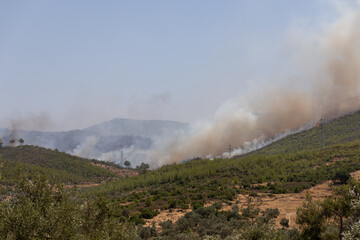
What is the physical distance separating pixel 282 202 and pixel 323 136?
7672 centimetres

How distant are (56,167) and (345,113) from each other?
438 ft

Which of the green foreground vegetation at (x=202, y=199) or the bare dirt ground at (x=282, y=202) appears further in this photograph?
the bare dirt ground at (x=282, y=202)

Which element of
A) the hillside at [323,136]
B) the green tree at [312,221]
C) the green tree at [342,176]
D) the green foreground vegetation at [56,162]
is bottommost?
the green tree at [312,221]

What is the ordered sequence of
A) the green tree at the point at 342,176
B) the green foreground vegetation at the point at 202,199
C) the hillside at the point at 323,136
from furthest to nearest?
the hillside at the point at 323,136 → the green tree at the point at 342,176 → the green foreground vegetation at the point at 202,199

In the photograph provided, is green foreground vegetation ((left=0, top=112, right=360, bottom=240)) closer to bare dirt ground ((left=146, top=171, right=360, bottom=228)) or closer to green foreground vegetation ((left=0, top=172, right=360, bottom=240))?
green foreground vegetation ((left=0, top=172, right=360, bottom=240))

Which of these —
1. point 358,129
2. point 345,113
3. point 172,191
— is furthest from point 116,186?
point 345,113

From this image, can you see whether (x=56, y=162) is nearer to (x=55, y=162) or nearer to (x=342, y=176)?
(x=55, y=162)

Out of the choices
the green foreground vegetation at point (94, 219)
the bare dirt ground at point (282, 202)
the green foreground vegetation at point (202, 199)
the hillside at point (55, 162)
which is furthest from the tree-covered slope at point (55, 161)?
the green foreground vegetation at point (94, 219)

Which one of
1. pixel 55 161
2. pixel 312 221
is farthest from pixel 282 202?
→ pixel 55 161

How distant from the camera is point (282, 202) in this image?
157 feet

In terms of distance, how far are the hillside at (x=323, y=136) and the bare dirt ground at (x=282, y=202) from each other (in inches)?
2028

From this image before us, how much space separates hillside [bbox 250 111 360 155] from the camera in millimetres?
104312

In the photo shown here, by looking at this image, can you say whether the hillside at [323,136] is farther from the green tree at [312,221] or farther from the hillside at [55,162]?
the green tree at [312,221]

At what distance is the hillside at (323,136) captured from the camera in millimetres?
104312
